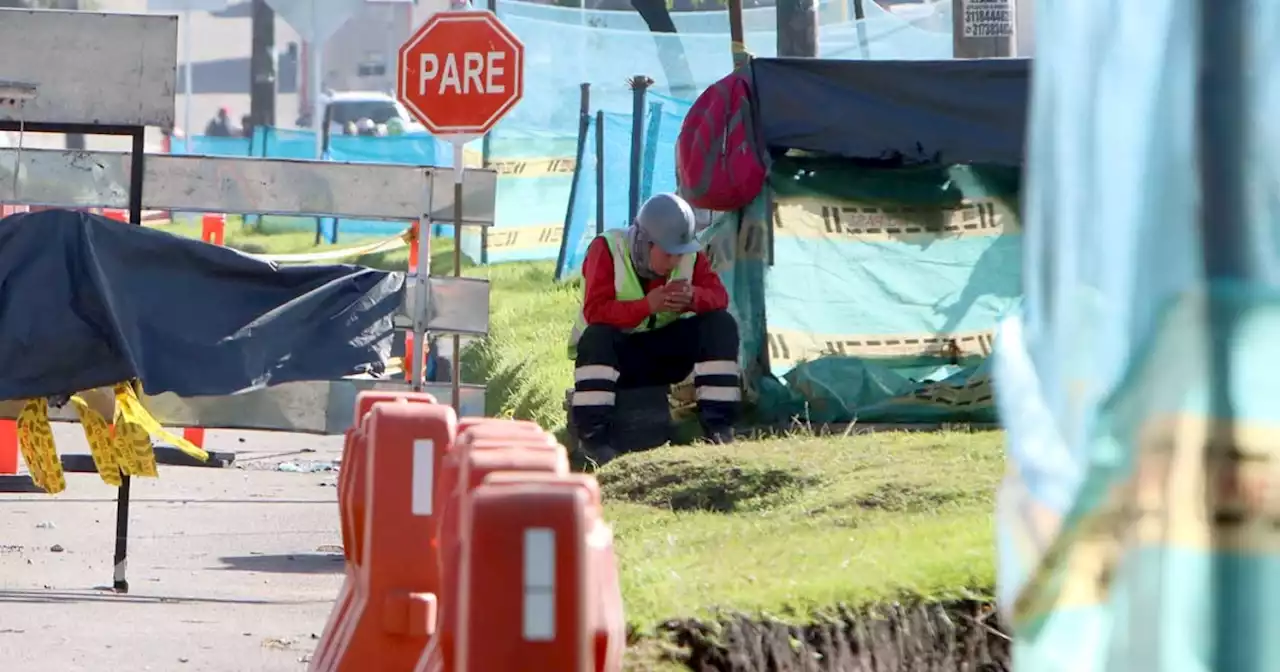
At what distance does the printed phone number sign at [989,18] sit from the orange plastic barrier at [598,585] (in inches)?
335

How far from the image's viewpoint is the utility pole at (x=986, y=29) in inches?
456

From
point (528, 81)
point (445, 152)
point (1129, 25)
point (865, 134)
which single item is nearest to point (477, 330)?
point (865, 134)

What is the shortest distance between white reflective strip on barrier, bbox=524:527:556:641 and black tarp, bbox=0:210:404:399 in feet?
16.3

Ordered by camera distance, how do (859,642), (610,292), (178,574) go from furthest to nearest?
(610,292) → (178,574) → (859,642)

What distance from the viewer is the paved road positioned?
6.62m

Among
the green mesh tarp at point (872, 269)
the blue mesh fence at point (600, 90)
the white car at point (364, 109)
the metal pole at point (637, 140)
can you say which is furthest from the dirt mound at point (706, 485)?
the white car at point (364, 109)

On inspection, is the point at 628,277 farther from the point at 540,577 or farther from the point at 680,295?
the point at 540,577

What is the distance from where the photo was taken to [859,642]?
203 inches

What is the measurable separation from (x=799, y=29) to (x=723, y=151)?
484 centimetres

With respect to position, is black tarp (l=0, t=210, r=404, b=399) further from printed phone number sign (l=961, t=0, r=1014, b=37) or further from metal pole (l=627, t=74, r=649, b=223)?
metal pole (l=627, t=74, r=649, b=223)

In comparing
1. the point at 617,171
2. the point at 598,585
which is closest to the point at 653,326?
the point at 598,585

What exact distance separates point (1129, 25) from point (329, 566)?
23.0 feet

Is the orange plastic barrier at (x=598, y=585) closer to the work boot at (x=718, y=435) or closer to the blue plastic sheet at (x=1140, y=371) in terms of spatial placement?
the blue plastic sheet at (x=1140, y=371)

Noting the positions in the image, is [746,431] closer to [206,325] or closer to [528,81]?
[206,325]
